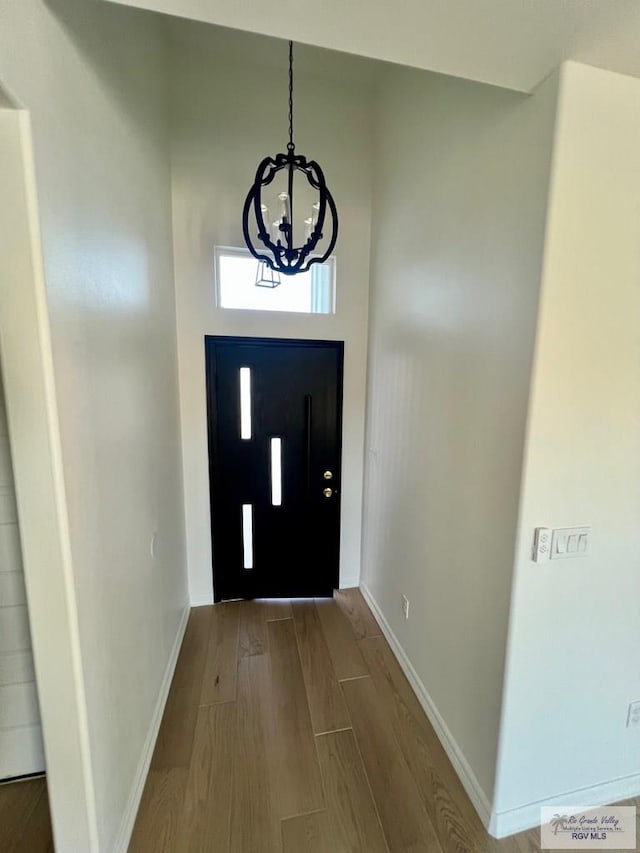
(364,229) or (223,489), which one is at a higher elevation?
(364,229)

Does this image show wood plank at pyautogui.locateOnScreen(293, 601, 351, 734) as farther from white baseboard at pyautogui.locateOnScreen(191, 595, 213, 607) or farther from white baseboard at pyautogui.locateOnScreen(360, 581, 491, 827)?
white baseboard at pyautogui.locateOnScreen(191, 595, 213, 607)

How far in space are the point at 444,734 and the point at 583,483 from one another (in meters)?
1.38

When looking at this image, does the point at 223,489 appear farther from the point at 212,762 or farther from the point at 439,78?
the point at 439,78

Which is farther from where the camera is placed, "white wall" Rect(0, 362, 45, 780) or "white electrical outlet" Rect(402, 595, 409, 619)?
"white electrical outlet" Rect(402, 595, 409, 619)

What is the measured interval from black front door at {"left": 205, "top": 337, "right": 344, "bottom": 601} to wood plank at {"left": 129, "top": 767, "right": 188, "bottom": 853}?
1.24m

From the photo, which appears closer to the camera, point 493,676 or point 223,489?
point 493,676

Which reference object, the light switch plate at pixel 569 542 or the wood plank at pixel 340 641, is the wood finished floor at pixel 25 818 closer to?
the wood plank at pixel 340 641

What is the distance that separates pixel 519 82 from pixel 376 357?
5.13 ft

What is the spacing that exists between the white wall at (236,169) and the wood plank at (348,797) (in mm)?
1451

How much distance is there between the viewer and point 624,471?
4.41 feet

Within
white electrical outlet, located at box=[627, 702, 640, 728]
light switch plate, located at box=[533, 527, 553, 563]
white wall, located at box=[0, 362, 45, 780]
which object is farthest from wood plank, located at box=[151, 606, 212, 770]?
white electrical outlet, located at box=[627, 702, 640, 728]

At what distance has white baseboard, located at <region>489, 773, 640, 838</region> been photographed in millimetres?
1452

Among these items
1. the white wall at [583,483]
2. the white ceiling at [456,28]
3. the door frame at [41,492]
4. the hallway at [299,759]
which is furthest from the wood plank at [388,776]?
the white ceiling at [456,28]

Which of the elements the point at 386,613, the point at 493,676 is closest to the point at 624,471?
the point at 493,676
